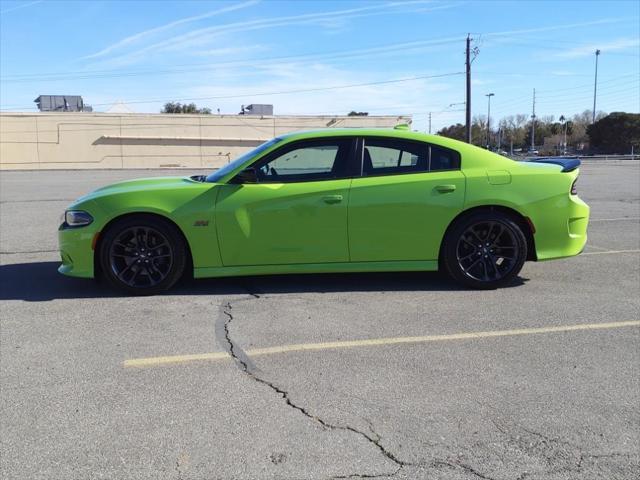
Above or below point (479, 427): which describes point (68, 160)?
above

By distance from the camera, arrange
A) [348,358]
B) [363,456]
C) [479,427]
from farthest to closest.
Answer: [348,358] → [479,427] → [363,456]

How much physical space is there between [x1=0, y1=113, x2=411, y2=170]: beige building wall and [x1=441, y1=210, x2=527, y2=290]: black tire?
47.6 m

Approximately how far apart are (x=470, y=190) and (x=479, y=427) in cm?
296

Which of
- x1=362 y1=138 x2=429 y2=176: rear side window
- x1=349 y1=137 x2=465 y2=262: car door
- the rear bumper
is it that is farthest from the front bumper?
the rear bumper

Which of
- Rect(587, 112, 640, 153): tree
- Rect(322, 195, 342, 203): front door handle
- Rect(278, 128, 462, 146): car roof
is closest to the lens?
Rect(322, 195, 342, 203): front door handle

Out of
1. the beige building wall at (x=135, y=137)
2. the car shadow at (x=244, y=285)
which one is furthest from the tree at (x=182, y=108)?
the car shadow at (x=244, y=285)

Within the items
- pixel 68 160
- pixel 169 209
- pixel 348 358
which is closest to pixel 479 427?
pixel 348 358

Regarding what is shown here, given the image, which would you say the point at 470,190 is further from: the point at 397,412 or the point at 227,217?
the point at 397,412

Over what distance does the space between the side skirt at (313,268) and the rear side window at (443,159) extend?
0.95 metres

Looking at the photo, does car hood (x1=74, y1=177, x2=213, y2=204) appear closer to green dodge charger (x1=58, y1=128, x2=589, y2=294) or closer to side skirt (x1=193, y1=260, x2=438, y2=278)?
green dodge charger (x1=58, y1=128, x2=589, y2=294)

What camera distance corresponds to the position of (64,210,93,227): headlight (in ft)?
17.4

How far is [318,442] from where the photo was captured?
2.91 meters

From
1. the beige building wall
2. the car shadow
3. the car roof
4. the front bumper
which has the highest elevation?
the beige building wall

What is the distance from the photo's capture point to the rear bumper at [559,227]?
223 inches
